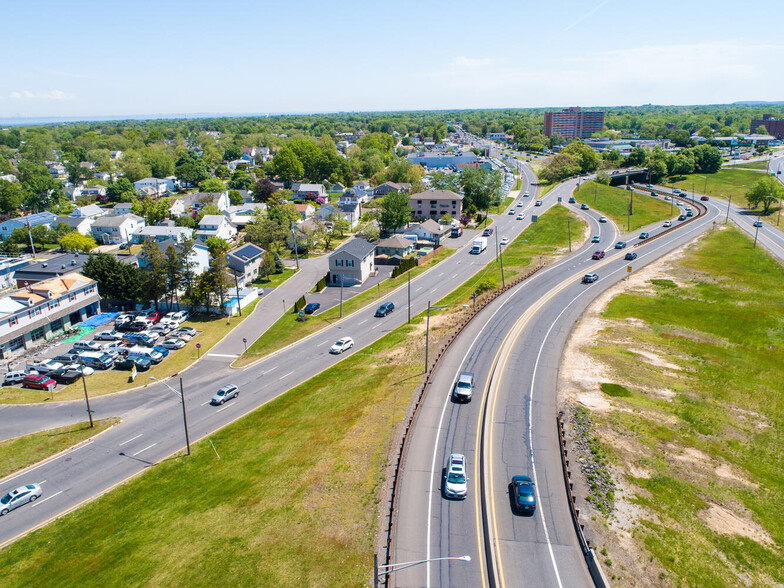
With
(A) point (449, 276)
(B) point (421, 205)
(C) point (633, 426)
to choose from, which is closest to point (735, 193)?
Answer: (B) point (421, 205)

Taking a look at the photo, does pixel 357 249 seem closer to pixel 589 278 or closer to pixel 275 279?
pixel 275 279

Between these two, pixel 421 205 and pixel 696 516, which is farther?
pixel 421 205

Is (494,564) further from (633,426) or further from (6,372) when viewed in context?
(6,372)

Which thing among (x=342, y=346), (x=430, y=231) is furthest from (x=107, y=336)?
(x=430, y=231)

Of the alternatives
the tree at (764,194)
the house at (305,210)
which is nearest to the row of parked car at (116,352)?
the house at (305,210)

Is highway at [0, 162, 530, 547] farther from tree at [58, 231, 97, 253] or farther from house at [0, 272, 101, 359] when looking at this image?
tree at [58, 231, 97, 253]

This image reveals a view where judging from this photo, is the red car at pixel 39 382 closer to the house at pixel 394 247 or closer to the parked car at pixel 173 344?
the parked car at pixel 173 344
